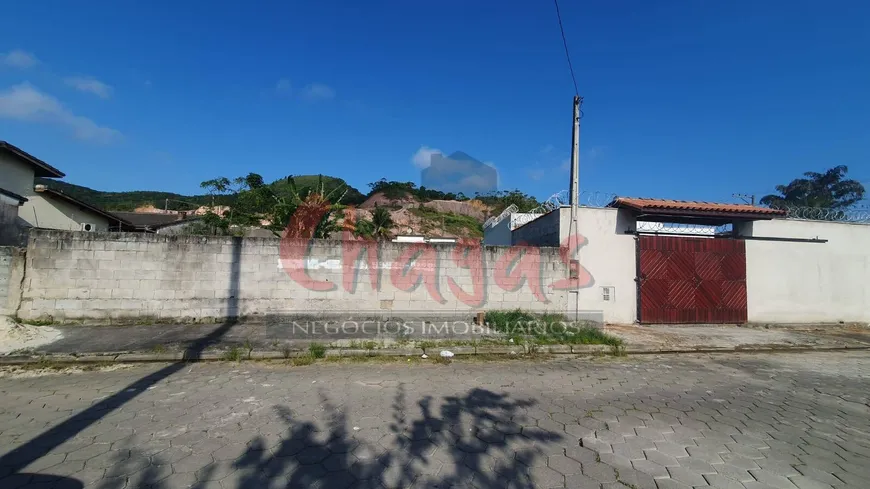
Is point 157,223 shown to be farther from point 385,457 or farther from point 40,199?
point 385,457

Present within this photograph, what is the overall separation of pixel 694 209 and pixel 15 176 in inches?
872

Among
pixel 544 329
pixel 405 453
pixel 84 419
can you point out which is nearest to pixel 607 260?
pixel 544 329

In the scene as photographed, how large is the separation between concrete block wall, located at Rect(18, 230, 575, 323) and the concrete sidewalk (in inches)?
23.1

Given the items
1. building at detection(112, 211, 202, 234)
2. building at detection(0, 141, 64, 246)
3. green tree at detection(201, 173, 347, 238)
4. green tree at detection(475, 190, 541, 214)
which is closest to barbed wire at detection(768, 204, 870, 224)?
green tree at detection(201, 173, 347, 238)

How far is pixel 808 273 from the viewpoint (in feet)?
32.8

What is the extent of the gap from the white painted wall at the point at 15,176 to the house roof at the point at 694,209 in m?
19.9

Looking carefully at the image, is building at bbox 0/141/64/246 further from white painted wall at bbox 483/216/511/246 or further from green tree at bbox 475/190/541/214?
green tree at bbox 475/190/541/214

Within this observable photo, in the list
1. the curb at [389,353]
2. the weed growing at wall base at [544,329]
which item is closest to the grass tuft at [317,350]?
the curb at [389,353]

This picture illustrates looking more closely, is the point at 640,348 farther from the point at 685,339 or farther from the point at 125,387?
the point at 125,387

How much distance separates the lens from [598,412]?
3838 millimetres

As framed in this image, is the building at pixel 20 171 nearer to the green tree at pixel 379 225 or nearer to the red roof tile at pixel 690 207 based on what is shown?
the red roof tile at pixel 690 207

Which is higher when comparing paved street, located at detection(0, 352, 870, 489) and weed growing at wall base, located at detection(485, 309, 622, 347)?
weed growing at wall base, located at detection(485, 309, 622, 347)

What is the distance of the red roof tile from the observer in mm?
9034

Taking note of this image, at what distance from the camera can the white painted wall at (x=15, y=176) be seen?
12.6m
